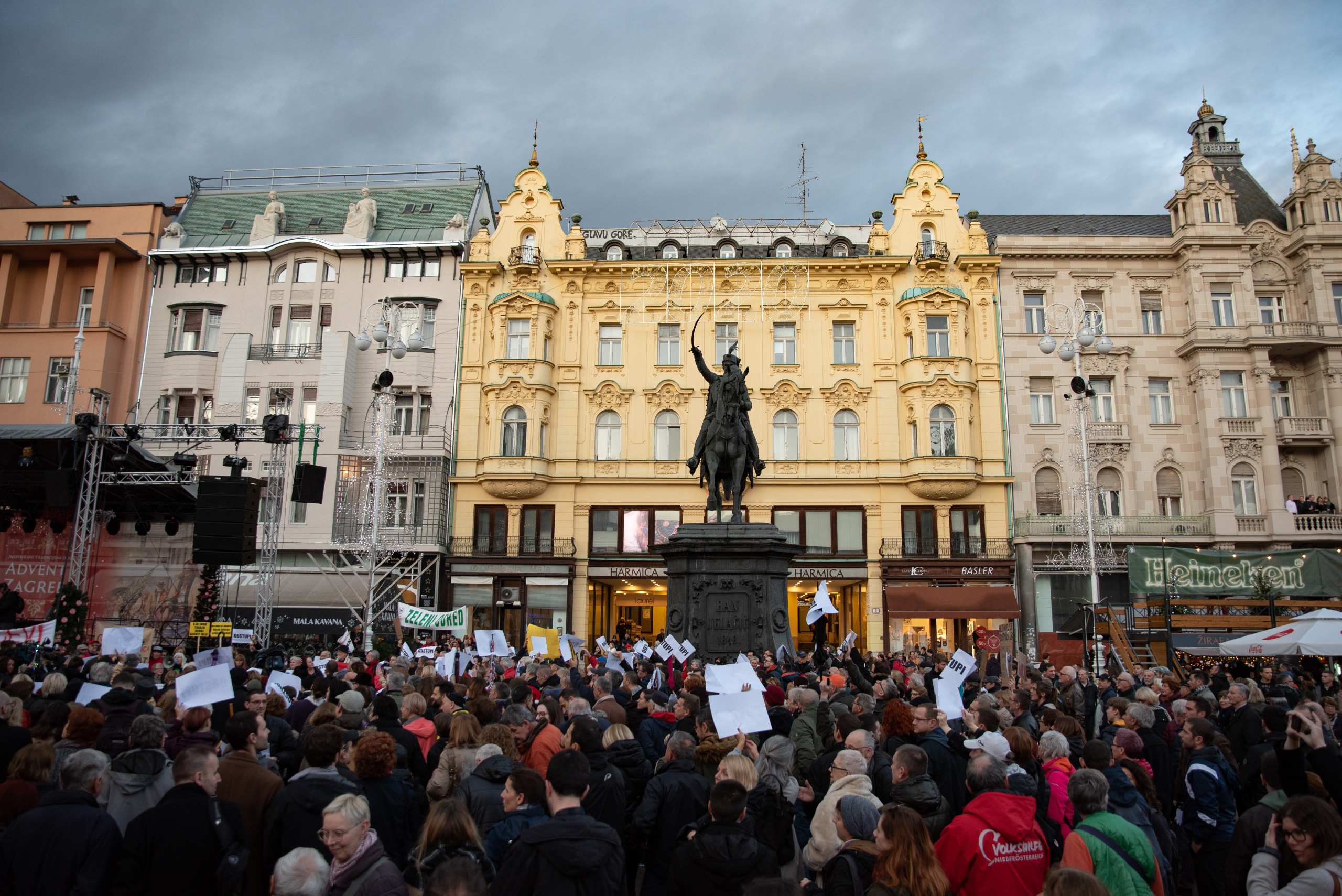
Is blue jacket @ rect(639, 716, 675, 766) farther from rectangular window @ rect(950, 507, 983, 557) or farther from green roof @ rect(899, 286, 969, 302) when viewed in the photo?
green roof @ rect(899, 286, 969, 302)

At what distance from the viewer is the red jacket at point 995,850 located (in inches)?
189

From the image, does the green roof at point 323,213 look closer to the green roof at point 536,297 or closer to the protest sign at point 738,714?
the green roof at point 536,297

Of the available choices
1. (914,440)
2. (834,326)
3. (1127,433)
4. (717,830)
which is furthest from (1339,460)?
(717,830)

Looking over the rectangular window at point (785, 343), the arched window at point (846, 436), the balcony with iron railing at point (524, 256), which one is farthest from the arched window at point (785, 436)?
the balcony with iron railing at point (524, 256)

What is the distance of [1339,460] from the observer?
35531 millimetres

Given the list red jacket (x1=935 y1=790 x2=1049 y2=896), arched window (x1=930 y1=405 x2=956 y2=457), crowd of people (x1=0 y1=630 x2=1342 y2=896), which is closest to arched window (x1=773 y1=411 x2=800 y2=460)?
arched window (x1=930 y1=405 x2=956 y2=457)

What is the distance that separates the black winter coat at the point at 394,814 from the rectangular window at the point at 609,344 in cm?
3409

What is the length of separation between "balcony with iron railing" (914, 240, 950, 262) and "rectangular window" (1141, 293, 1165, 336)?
845 cm

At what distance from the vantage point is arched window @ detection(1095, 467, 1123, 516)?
36.1m

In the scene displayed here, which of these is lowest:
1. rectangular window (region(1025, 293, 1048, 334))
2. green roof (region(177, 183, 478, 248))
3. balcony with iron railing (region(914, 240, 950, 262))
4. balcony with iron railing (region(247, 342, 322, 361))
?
balcony with iron railing (region(247, 342, 322, 361))

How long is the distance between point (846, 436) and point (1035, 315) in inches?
375

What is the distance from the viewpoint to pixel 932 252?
3900cm

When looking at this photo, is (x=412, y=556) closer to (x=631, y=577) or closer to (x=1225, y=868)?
(x=631, y=577)

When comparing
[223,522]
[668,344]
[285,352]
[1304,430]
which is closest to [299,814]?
[223,522]
